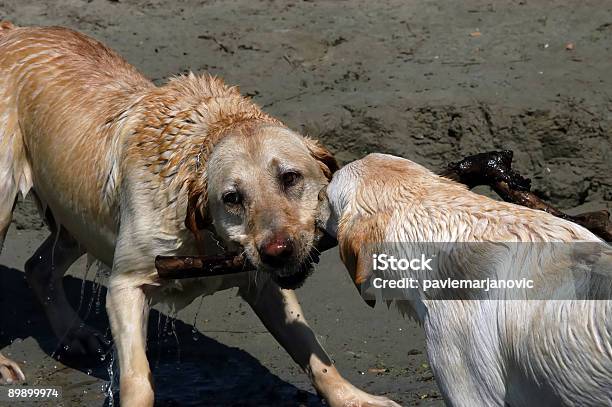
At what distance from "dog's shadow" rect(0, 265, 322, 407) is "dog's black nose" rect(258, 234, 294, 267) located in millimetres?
1602

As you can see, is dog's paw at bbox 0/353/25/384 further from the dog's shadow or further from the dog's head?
the dog's head

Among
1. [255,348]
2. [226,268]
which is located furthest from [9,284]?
[226,268]

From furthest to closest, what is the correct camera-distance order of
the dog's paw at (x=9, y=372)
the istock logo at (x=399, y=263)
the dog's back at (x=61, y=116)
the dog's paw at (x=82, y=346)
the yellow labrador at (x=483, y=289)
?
the dog's paw at (x=82, y=346) → the dog's paw at (x=9, y=372) → the dog's back at (x=61, y=116) → the istock logo at (x=399, y=263) → the yellow labrador at (x=483, y=289)

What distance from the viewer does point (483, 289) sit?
189 inches

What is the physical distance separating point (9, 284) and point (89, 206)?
2378 mm

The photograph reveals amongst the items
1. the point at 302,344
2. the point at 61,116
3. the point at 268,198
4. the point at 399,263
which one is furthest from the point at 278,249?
the point at 61,116

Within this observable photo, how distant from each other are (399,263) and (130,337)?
1.87m

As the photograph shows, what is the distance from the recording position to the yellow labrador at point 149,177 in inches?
231

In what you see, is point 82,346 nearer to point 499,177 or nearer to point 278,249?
point 278,249

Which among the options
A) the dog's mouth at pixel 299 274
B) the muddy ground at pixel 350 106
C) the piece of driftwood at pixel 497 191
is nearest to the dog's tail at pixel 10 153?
the muddy ground at pixel 350 106

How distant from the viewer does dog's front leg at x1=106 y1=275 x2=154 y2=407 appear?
19.8 ft

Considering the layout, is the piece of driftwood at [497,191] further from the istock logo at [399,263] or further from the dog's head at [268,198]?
the istock logo at [399,263]

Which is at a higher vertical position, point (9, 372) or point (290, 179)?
point (290, 179)

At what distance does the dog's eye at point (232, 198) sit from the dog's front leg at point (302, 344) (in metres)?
0.85
